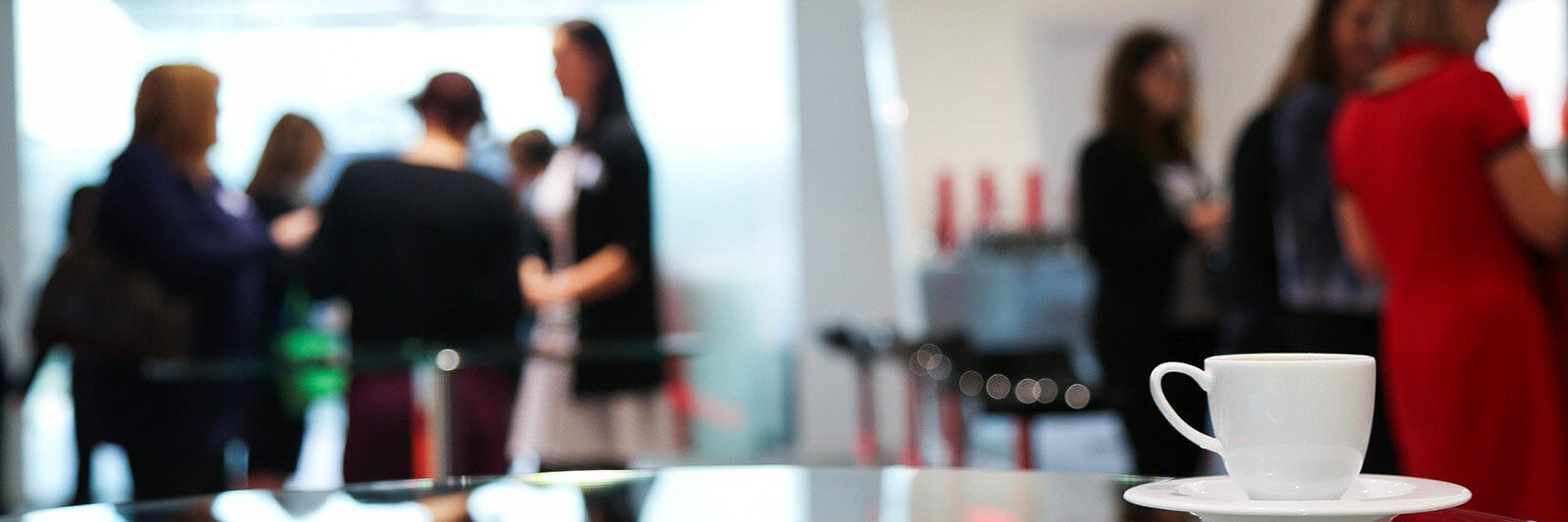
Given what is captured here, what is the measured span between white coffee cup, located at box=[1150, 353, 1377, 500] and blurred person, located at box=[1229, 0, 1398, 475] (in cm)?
194

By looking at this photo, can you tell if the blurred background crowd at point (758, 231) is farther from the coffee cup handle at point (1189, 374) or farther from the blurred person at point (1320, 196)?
the coffee cup handle at point (1189, 374)

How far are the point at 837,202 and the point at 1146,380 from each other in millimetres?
2513

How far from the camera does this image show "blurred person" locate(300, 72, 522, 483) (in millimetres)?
2773

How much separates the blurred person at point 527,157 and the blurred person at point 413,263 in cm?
125

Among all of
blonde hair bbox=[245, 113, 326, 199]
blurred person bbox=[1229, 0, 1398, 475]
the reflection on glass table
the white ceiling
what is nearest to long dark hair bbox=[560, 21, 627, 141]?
blurred person bbox=[1229, 0, 1398, 475]

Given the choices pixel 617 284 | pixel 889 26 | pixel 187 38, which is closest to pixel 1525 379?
pixel 617 284

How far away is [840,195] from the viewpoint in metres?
5.98

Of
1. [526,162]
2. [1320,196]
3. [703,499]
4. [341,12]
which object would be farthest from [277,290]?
[703,499]

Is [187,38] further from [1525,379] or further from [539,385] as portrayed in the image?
[1525,379]

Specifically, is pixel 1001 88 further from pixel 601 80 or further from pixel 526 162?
pixel 601 80

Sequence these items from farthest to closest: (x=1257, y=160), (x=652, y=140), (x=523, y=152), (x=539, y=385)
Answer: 1. (x=652, y=140)
2. (x=523, y=152)
3. (x=539, y=385)
4. (x=1257, y=160)

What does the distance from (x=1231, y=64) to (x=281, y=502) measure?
4113mm

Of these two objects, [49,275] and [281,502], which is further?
[49,275]

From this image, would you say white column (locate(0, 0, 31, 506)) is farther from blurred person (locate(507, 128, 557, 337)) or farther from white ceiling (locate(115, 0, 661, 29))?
blurred person (locate(507, 128, 557, 337))
